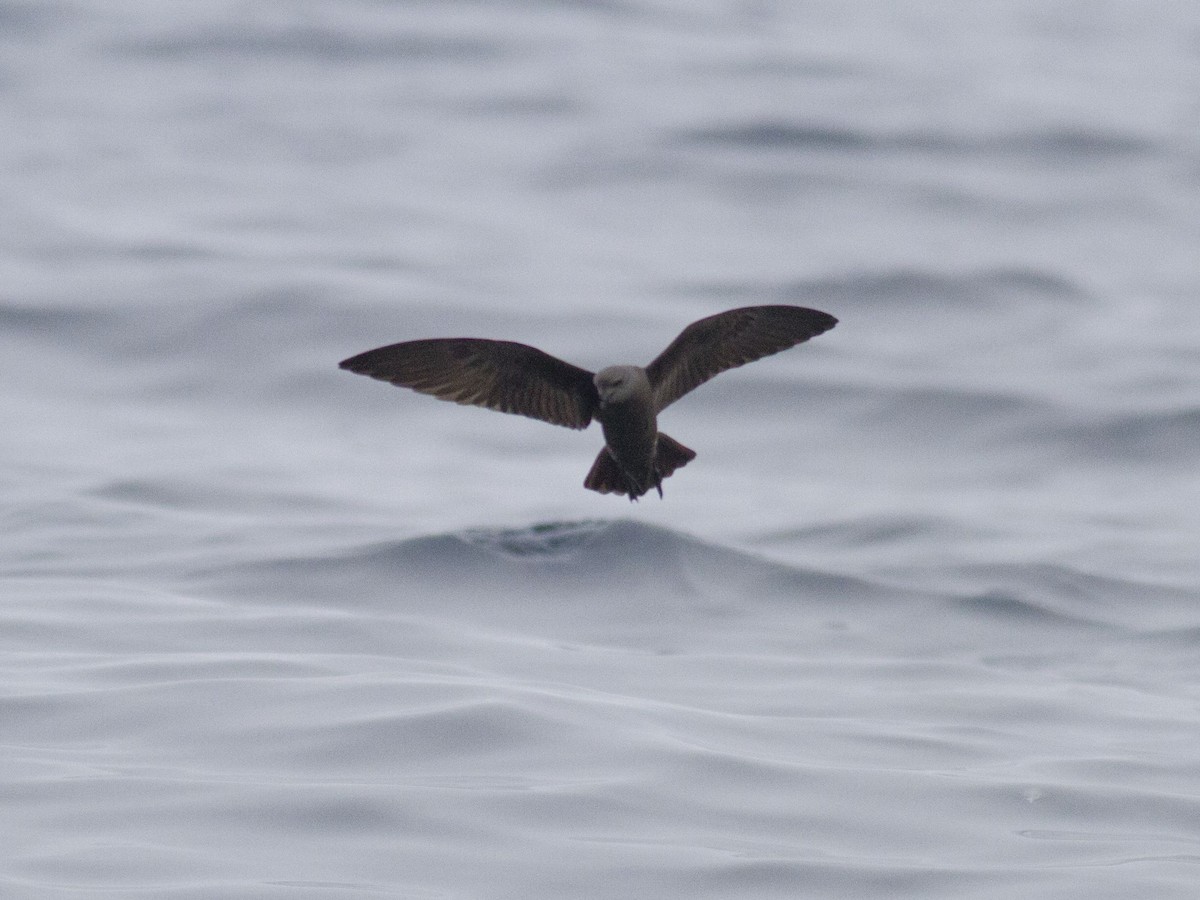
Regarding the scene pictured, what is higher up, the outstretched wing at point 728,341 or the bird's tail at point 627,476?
the outstretched wing at point 728,341

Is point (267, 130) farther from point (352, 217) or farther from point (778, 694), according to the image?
point (778, 694)

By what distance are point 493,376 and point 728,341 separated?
0.70 meters

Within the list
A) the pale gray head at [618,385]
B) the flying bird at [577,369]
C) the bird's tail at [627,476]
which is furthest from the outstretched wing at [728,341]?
the pale gray head at [618,385]

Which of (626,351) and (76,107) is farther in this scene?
(76,107)

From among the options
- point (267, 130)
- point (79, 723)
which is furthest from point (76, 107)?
point (79, 723)

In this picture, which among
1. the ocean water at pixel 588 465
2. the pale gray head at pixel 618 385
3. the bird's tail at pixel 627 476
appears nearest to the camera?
the pale gray head at pixel 618 385

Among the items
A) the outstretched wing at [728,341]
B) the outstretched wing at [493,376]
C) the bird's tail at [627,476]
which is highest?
the outstretched wing at [728,341]

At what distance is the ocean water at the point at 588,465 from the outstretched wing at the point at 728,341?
1590mm

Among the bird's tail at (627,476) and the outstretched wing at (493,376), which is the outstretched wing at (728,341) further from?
the outstretched wing at (493,376)

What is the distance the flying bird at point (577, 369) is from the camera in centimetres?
591

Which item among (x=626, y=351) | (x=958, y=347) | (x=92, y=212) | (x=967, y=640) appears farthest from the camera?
(x=92, y=212)

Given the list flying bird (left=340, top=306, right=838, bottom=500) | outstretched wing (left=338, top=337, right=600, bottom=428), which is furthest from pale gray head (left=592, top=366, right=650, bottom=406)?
outstretched wing (left=338, top=337, right=600, bottom=428)

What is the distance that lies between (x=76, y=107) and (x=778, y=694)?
18892 mm

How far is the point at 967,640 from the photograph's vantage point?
11.3 metres
